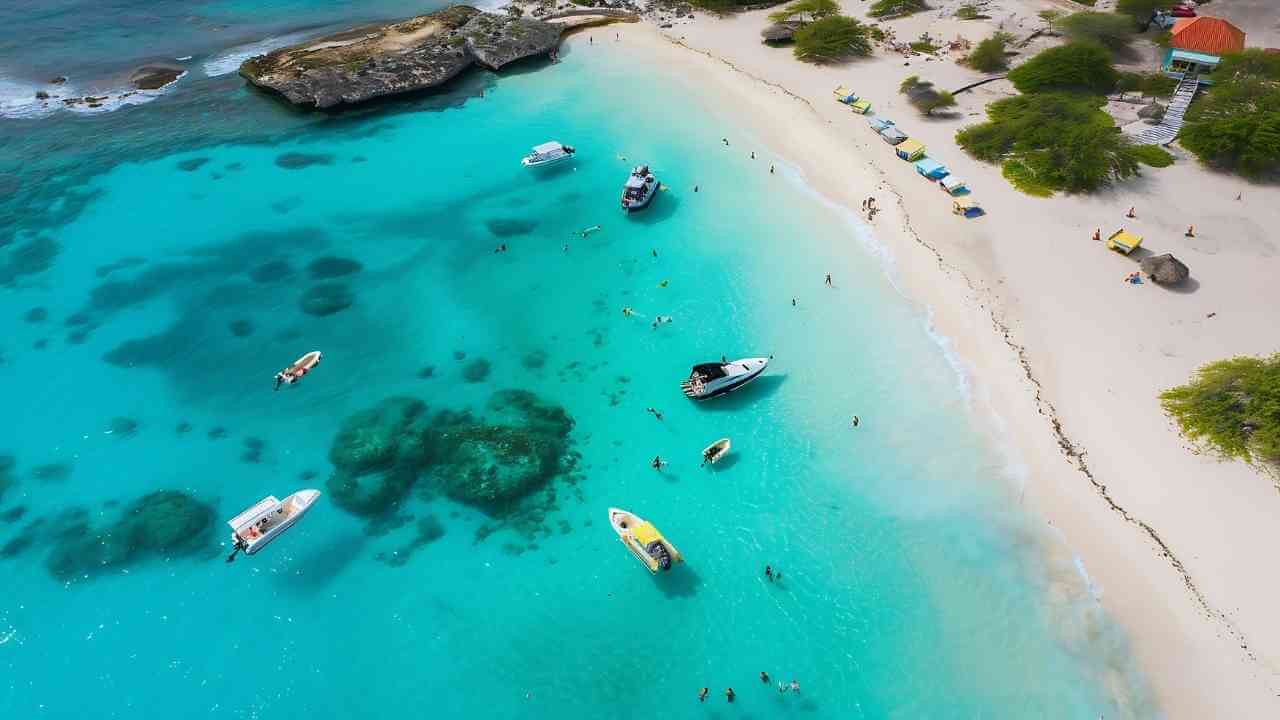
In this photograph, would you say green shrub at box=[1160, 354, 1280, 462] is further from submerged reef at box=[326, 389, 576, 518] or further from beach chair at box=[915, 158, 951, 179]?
submerged reef at box=[326, 389, 576, 518]

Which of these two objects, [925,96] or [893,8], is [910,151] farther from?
[893,8]

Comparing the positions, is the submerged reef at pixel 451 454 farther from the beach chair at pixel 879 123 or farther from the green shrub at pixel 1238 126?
the green shrub at pixel 1238 126

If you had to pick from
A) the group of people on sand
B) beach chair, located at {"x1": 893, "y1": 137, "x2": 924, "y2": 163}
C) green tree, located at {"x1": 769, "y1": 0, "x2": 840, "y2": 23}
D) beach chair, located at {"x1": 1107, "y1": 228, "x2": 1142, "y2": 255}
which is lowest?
the group of people on sand

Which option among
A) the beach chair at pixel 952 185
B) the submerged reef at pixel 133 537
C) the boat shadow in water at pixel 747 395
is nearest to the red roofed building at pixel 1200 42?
the beach chair at pixel 952 185

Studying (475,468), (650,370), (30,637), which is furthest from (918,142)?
(30,637)

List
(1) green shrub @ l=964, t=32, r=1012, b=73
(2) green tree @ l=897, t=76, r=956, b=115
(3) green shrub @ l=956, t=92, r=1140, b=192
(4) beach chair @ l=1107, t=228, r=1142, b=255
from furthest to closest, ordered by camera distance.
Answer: (1) green shrub @ l=964, t=32, r=1012, b=73 < (2) green tree @ l=897, t=76, r=956, b=115 < (3) green shrub @ l=956, t=92, r=1140, b=192 < (4) beach chair @ l=1107, t=228, r=1142, b=255

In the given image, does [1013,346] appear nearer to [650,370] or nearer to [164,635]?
[650,370]

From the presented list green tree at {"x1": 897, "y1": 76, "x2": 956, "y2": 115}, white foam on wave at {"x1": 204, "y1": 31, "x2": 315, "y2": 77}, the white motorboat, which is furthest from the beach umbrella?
white foam on wave at {"x1": 204, "y1": 31, "x2": 315, "y2": 77}
